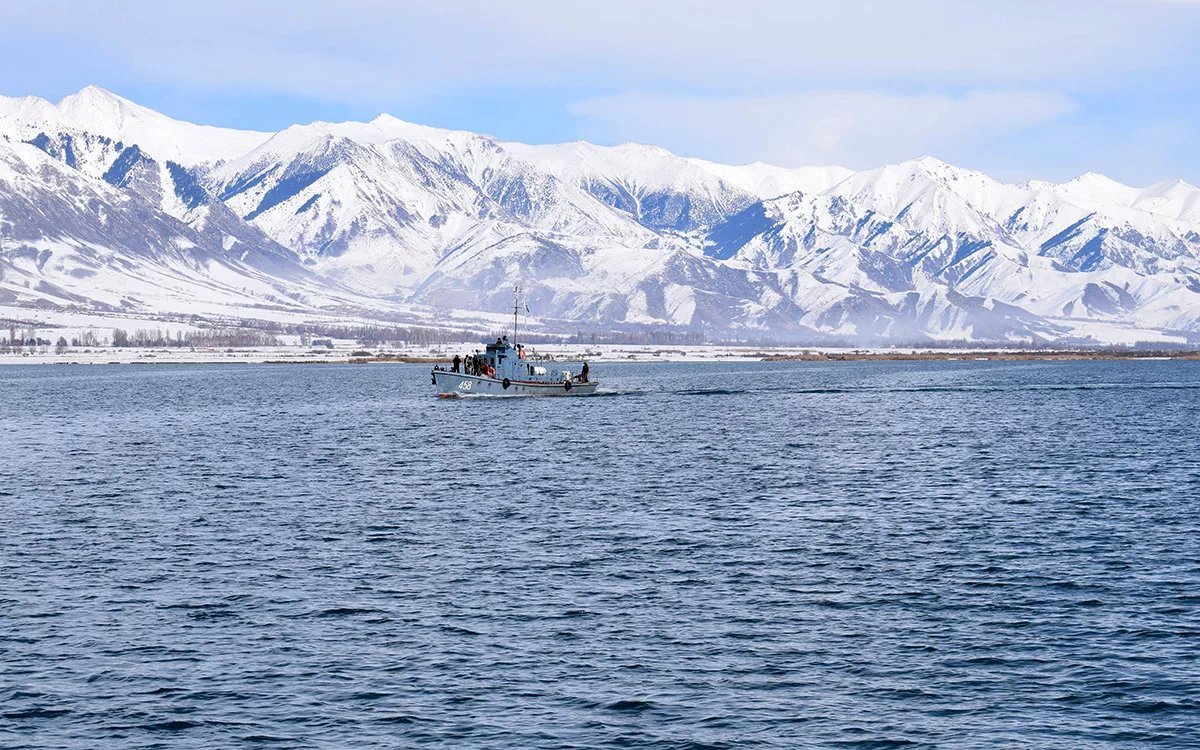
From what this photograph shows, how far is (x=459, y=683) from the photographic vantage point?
39.6 m

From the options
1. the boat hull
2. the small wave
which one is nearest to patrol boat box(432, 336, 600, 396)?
the boat hull

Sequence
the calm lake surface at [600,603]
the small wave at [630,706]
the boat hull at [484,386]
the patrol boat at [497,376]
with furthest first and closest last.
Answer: the patrol boat at [497,376] → the boat hull at [484,386] → the small wave at [630,706] → the calm lake surface at [600,603]

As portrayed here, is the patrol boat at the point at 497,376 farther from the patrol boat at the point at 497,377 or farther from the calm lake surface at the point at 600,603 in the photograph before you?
the calm lake surface at the point at 600,603

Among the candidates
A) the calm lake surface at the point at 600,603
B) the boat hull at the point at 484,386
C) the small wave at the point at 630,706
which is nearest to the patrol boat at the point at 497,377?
the boat hull at the point at 484,386

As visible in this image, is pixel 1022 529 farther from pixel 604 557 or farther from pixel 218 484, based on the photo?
pixel 218 484

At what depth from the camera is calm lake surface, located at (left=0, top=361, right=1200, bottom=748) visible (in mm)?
36438

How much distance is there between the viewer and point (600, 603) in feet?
163

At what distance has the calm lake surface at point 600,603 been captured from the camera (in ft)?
120

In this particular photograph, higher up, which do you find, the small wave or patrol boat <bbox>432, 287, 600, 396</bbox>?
patrol boat <bbox>432, 287, 600, 396</bbox>

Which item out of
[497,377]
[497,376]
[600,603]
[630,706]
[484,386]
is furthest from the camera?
[484,386]

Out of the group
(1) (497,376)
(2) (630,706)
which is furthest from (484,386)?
(2) (630,706)

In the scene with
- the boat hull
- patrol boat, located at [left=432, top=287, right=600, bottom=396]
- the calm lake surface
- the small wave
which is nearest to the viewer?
the calm lake surface

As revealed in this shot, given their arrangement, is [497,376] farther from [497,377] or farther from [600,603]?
[600,603]

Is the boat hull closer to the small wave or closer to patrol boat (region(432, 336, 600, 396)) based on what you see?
patrol boat (region(432, 336, 600, 396))
